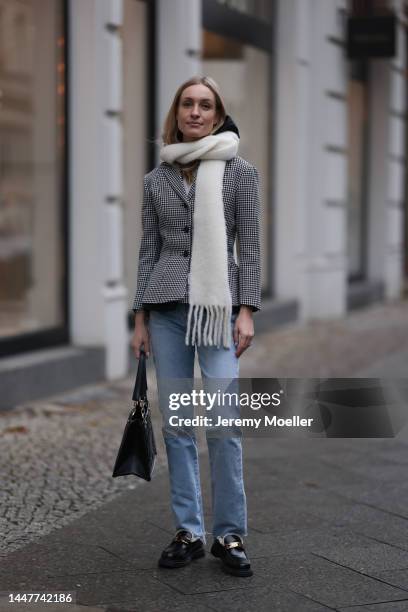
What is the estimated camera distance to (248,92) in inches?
507

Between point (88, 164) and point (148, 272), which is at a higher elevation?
point (88, 164)

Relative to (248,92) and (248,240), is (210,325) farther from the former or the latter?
(248,92)

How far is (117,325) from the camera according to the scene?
9.15m

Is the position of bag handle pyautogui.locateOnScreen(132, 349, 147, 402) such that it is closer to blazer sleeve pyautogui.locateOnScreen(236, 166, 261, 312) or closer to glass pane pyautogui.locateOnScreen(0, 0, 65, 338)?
blazer sleeve pyautogui.locateOnScreen(236, 166, 261, 312)

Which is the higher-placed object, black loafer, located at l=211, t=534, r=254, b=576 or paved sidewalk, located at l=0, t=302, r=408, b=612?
black loafer, located at l=211, t=534, r=254, b=576

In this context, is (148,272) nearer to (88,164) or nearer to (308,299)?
(88,164)

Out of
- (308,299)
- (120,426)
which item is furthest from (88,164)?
(308,299)

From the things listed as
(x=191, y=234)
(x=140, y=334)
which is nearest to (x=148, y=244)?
(x=191, y=234)

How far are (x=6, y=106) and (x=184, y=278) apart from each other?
461cm

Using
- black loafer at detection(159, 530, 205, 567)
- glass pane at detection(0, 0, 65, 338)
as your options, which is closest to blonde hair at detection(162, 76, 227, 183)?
black loafer at detection(159, 530, 205, 567)

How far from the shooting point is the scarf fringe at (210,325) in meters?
4.20

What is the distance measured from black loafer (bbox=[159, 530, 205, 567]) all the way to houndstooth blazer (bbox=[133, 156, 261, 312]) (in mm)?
897

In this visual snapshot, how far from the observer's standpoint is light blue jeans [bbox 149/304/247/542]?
14.1ft

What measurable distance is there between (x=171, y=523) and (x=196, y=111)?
1.84m
